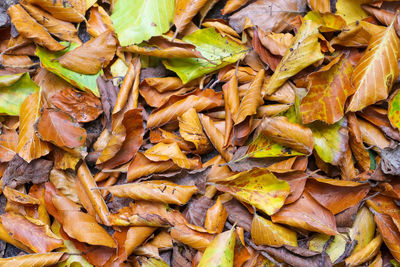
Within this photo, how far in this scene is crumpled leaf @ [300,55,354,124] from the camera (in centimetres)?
139

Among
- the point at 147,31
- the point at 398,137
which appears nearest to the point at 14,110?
the point at 147,31

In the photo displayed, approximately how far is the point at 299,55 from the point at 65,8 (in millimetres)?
1020

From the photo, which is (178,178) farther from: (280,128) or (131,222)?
(280,128)

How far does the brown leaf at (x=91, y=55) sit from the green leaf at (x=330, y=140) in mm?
896

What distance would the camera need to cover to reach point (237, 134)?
4.89 ft

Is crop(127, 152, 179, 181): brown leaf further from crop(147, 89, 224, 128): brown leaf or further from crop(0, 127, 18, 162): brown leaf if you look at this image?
crop(0, 127, 18, 162): brown leaf

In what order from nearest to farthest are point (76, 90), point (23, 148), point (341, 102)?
point (341, 102)
point (23, 148)
point (76, 90)

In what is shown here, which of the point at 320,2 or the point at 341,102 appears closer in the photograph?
the point at 341,102

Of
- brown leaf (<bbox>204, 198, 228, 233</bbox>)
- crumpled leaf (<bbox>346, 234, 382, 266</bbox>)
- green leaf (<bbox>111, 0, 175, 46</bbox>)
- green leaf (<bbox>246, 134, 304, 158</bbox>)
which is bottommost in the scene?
crumpled leaf (<bbox>346, 234, 382, 266</bbox>)

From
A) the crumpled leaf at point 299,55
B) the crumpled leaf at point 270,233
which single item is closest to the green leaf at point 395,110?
the crumpled leaf at point 299,55

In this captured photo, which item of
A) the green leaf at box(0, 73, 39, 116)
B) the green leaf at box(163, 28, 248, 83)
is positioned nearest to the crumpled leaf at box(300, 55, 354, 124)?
the green leaf at box(163, 28, 248, 83)

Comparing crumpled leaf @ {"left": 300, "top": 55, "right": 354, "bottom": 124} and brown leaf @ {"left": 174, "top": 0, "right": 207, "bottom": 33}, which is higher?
brown leaf @ {"left": 174, "top": 0, "right": 207, "bottom": 33}

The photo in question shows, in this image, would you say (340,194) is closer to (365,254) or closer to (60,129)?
(365,254)

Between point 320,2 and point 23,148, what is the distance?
4.45 ft
